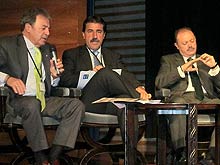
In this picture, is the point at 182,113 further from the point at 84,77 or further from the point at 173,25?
the point at 173,25

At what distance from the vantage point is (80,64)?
14.5ft

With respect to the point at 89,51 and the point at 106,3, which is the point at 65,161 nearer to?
the point at 89,51

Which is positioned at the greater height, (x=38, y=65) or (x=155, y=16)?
(x=155, y=16)

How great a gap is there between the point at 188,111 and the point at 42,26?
150 centimetres

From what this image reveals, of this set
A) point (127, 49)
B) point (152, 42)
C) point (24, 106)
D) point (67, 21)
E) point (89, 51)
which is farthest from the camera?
point (127, 49)

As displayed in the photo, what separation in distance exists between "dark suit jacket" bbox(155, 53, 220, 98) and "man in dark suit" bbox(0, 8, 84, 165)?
0.85m

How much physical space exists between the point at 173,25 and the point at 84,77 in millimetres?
2122

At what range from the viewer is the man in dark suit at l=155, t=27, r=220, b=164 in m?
4.00

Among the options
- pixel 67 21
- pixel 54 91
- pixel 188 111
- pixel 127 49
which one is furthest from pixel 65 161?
pixel 127 49

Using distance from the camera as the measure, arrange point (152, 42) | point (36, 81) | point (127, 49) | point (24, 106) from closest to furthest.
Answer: point (24, 106)
point (36, 81)
point (152, 42)
point (127, 49)

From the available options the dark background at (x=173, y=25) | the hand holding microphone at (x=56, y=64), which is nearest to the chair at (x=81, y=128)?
the hand holding microphone at (x=56, y=64)

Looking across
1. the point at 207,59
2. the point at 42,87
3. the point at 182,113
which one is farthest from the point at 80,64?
the point at 182,113

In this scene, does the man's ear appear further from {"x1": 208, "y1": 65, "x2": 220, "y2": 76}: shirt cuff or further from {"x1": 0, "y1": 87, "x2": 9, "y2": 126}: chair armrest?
{"x1": 208, "y1": 65, "x2": 220, "y2": 76}: shirt cuff

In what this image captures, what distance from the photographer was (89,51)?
454cm
